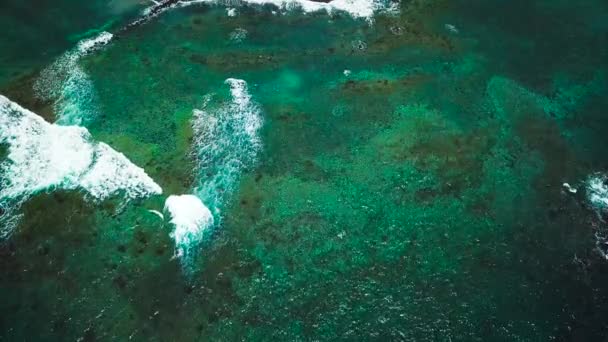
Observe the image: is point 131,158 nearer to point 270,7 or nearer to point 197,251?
point 197,251

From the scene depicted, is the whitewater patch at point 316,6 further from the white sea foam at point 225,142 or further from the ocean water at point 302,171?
the white sea foam at point 225,142

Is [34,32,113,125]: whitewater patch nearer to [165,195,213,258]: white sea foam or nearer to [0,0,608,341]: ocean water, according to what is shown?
[0,0,608,341]: ocean water

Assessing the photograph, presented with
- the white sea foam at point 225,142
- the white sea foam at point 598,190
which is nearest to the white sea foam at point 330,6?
the white sea foam at point 225,142

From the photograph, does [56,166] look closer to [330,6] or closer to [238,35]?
[238,35]

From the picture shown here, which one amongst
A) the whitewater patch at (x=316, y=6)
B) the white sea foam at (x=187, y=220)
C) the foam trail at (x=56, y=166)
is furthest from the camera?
the whitewater patch at (x=316, y=6)

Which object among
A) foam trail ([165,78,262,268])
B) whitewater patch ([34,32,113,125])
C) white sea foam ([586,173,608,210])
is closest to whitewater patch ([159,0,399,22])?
whitewater patch ([34,32,113,125])
